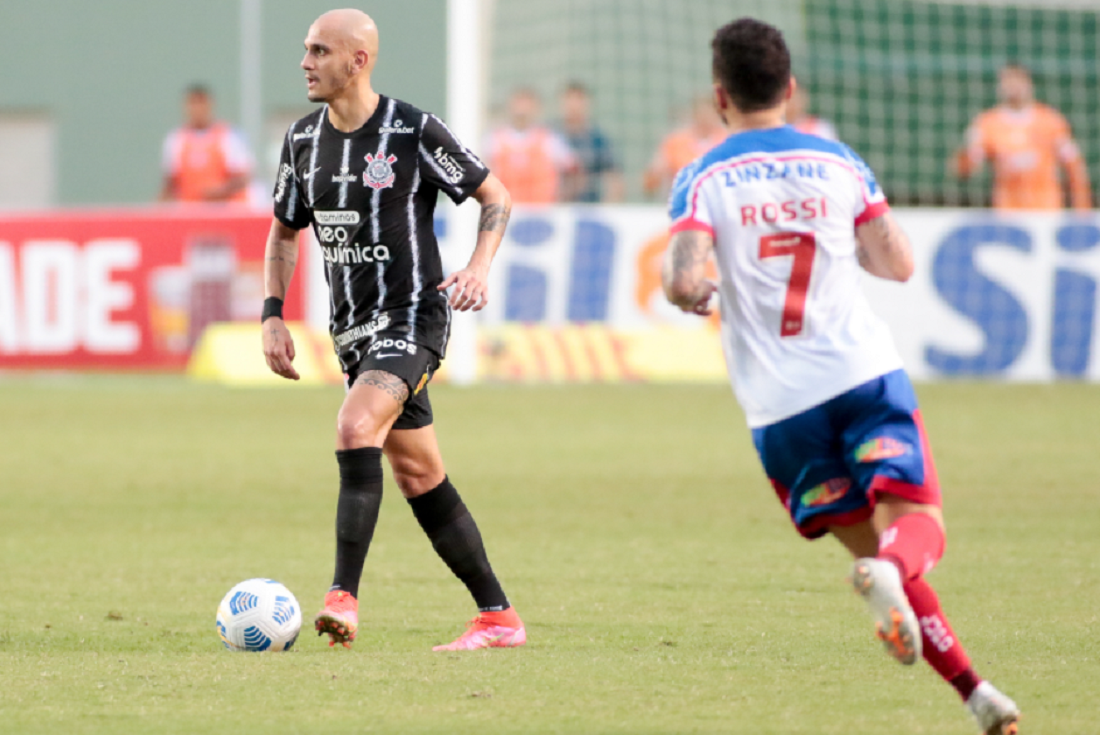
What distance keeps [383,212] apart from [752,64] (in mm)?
1712

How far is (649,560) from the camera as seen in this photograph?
23.6ft

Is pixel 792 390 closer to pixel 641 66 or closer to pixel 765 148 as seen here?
pixel 765 148

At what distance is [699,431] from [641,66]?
28.5ft

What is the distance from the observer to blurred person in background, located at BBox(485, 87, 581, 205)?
55.9 ft

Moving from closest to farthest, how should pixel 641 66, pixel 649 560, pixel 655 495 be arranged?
pixel 649 560 < pixel 655 495 < pixel 641 66

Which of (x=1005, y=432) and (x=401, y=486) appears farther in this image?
(x=1005, y=432)

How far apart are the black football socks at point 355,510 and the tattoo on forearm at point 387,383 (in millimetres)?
182

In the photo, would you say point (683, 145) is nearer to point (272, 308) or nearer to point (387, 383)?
point (272, 308)

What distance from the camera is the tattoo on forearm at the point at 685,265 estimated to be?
13.4ft

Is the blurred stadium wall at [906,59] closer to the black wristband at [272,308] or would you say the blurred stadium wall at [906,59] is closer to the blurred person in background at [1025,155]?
the blurred person in background at [1025,155]

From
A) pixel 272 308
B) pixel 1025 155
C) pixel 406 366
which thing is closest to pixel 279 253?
pixel 272 308

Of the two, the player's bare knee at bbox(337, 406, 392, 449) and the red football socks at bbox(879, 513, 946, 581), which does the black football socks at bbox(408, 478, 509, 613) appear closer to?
the player's bare knee at bbox(337, 406, 392, 449)

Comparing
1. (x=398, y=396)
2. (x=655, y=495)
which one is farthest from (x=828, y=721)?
(x=655, y=495)

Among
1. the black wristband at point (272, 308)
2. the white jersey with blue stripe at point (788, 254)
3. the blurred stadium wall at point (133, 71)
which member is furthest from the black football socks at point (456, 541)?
the blurred stadium wall at point (133, 71)
